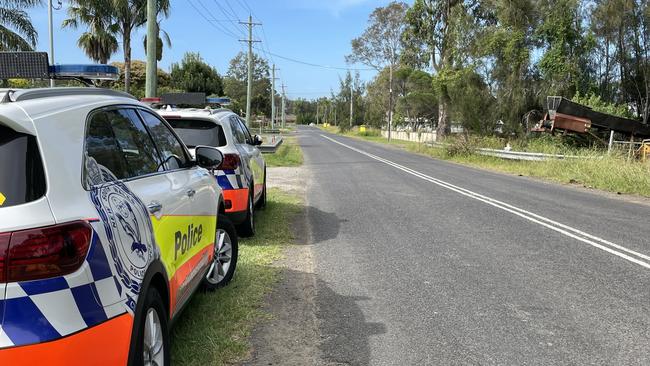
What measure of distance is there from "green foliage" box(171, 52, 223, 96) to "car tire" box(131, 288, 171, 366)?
5102 centimetres

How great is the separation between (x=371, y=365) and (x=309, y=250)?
139 inches

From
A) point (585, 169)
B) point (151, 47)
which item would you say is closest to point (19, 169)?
point (151, 47)

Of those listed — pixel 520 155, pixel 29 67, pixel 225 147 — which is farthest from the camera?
pixel 520 155

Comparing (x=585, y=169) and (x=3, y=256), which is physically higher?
(x=3, y=256)

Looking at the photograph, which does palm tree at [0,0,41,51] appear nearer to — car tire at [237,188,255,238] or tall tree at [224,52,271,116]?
car tire at [237,188,255,238]

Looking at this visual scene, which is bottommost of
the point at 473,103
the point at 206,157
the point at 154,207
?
the point at 154,207

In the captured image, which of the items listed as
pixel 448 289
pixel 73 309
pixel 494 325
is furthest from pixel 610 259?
pixel 73 309

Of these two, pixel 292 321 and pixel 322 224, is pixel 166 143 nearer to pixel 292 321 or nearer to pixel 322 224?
pixel 292 321

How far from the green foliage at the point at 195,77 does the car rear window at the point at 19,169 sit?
51.6 metres

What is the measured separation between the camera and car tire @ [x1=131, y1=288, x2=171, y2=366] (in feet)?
8.84

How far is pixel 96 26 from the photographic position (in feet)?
98.0

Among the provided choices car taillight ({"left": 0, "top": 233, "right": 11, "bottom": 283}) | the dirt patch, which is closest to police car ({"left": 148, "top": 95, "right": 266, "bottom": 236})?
the dirt patch

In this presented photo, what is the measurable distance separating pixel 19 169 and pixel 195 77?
5417cm

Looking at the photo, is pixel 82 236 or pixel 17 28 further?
pixel 17 28
